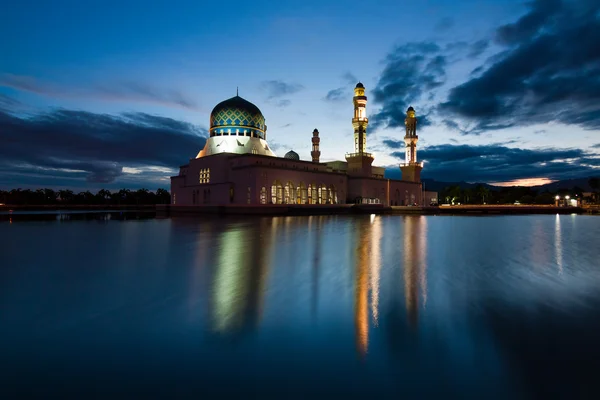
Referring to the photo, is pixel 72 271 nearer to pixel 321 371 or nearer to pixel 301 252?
pixel 301 252

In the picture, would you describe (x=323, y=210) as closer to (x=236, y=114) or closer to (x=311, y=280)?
(x=236, y=114)

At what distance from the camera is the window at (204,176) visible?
165 feet

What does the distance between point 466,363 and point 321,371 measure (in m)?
1.38

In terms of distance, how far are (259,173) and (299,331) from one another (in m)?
40.2

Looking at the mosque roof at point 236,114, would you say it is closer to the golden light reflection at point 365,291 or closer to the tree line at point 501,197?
the golden light reflection at point 365,291

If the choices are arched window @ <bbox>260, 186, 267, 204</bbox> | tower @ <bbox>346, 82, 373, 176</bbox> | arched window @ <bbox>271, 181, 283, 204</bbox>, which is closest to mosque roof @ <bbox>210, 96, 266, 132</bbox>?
arched window @ <bbox>271, 181, 283, 204</bbox>

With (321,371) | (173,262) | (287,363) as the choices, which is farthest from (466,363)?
(173,262)

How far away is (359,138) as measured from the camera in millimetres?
60188

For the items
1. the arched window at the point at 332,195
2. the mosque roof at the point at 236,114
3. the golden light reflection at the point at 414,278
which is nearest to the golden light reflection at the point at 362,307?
the golden light reflection at the point at 414,278

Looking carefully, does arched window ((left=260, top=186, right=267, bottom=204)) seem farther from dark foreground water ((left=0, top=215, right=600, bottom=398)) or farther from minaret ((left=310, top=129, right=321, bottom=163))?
dark foreground water ((left=0, top=215, right=600, bottom=398))

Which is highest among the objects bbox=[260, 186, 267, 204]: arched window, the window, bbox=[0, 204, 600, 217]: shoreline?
the window

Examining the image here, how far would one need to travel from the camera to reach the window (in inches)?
1976

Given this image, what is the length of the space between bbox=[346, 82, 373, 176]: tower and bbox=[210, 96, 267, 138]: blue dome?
16826mm

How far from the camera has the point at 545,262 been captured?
9477 millimetres
